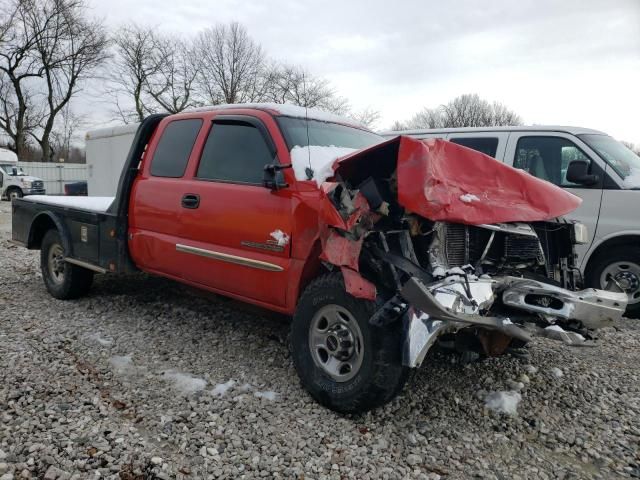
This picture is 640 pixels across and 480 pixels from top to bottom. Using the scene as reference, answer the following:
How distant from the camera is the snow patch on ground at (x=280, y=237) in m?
3.33

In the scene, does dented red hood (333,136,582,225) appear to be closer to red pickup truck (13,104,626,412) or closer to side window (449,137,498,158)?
red pickup truck (13,104,626,412)

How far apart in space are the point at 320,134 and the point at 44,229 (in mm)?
3793

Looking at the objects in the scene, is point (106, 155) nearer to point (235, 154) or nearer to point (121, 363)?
point (235, 154)

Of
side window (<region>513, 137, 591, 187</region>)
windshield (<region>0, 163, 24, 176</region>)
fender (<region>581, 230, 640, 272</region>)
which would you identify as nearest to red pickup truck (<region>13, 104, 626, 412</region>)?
fender (<region>581, 230, 640, 272</region>)

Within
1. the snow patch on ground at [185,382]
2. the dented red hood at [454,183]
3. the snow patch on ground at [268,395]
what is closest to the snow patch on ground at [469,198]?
the dented red hood at [454,183]

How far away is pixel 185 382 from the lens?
339cm

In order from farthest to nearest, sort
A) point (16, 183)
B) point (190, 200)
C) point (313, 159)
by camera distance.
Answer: point (16, 183), point (190, 200), point (313, 159)

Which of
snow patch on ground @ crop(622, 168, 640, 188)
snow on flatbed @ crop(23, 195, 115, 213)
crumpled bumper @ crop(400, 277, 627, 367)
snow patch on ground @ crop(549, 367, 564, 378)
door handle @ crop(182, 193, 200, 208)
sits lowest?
snow patch on ground @ crop(549, 367, 564, 378)

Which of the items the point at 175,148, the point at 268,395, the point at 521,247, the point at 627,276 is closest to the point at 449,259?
the point at 521,247

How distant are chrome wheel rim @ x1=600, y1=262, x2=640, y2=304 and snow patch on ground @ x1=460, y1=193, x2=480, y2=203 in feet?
10.9

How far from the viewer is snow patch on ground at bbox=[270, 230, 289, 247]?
3.33 meters

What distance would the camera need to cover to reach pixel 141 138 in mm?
4727

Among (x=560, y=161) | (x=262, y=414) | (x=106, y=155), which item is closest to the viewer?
(x=262, y=414)

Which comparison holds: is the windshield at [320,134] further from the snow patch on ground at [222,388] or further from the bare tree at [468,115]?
the bare tree at [468,115]
